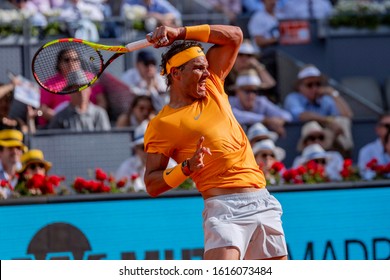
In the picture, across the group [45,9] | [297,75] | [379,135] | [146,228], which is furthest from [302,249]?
[45,9]

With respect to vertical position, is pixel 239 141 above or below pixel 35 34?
below

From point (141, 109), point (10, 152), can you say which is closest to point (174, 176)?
point (10, 152)

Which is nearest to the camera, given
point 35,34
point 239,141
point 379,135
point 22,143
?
point 239,141

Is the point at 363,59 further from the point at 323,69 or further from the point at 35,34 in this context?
the point at 35,34

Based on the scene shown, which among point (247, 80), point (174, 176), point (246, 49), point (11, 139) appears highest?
point (246, 49)

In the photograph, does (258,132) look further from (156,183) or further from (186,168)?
(186,168)

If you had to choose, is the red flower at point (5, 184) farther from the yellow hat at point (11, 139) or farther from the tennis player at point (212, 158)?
the tennis player at point (212, 158)

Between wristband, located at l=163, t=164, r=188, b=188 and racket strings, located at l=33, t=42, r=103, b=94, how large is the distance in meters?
0.83

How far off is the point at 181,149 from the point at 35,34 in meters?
5.58

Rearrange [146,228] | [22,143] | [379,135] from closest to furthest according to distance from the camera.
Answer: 1. [146,228]
2. [22,143]
3. [379,135]

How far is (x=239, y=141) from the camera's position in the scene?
5801 mm

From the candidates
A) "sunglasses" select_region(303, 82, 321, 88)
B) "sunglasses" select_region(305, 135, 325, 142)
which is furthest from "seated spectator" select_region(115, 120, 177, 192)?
"sunglasses" select_region(303, 82, 321, 88)

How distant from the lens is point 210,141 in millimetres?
5703

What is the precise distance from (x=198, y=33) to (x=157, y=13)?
5.87 meters
